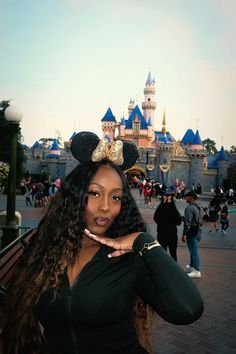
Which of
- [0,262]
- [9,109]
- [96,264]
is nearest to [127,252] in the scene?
[96,264]

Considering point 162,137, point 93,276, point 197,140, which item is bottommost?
point 93,276

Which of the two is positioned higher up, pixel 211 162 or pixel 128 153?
pixel 211 162

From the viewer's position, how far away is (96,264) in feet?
5.67

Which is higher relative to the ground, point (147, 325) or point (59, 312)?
point (59, 312)

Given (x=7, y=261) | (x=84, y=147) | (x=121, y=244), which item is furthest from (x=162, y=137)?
(x=121, y=244)

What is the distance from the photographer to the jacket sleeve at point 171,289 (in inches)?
60.2

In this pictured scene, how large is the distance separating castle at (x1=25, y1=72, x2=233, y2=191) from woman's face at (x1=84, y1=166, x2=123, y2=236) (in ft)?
172

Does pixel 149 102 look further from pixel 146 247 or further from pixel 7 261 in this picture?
pixel 146 247

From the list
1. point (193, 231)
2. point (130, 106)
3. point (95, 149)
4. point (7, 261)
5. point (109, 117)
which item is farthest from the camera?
point (130, 106)

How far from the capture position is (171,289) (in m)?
1.54

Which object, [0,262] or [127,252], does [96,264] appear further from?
[0,262]

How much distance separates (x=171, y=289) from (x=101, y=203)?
22.9 inches

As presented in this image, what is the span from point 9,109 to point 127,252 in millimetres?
5945

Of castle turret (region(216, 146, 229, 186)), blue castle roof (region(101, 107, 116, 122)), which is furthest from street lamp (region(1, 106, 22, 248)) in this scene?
blue castle roof (region(101, 107, 116, 122))
